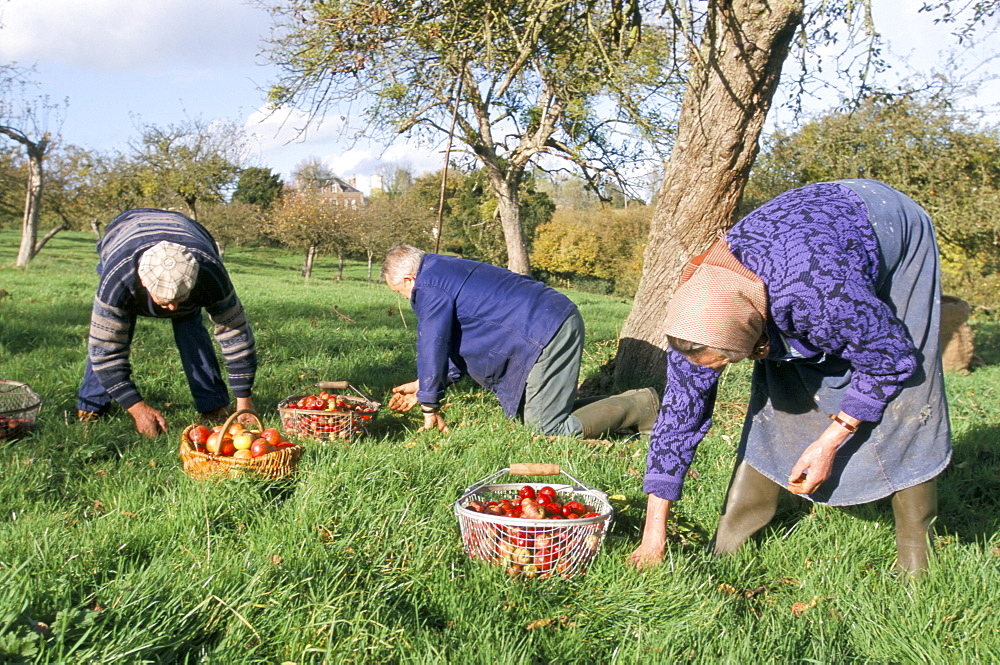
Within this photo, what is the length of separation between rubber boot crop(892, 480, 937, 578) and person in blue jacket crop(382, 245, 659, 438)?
238 cm

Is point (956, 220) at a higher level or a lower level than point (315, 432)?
higher

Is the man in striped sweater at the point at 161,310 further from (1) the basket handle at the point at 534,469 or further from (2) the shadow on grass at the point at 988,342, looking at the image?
(2) the shadow on grass at the point at 988,342

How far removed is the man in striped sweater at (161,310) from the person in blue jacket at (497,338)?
1.06 m

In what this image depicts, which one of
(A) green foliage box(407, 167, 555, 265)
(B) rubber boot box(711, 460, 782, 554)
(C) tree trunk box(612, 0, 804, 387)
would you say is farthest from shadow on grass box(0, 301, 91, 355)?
(A) green foliage box(407, 167, 555, 265)

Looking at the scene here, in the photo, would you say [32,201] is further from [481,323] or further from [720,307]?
[720,307]

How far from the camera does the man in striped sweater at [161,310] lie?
409cm

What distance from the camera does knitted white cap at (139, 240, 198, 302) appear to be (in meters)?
4.00

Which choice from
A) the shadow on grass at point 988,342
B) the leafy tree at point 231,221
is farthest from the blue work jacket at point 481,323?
the leafy tree at point 231,221

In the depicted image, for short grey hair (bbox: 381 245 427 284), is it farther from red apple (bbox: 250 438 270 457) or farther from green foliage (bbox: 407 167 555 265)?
green foliage (bbox: 407 167 555 265)

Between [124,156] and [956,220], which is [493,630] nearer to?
[956,220]

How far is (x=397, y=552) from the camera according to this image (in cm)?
302

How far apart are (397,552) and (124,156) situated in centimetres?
3827

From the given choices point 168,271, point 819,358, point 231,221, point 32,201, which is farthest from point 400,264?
point 231,221

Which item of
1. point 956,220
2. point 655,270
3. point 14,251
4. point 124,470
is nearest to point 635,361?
point 655,270
